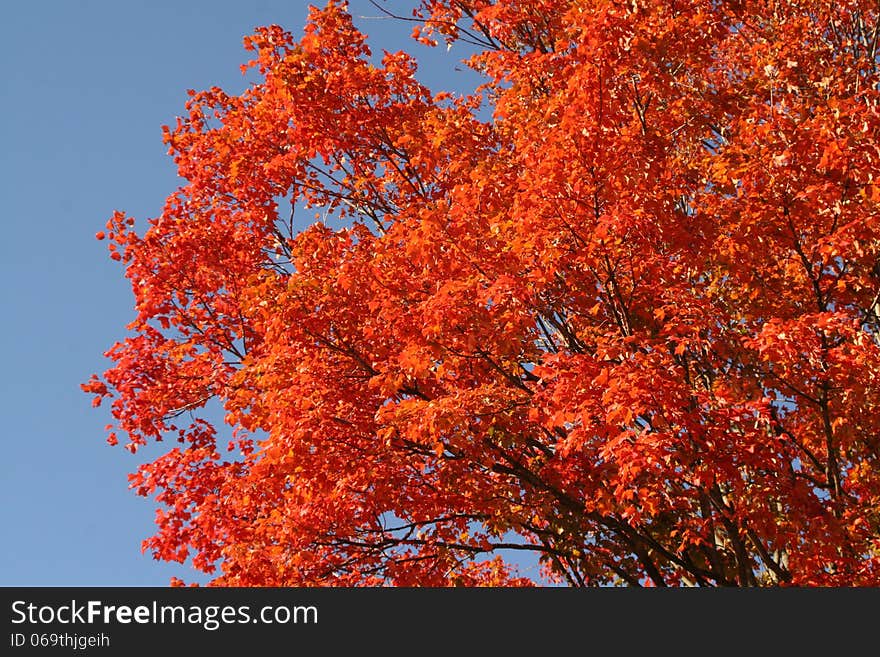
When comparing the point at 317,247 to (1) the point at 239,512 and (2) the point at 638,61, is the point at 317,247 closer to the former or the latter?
(1) the point at 239,512

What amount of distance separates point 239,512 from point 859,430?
9.23 meters

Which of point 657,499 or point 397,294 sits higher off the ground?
point 397,294

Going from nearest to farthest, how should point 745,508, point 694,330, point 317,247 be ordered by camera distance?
point 694,330 → point 745,508 → point 317,247

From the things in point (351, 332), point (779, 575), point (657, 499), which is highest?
point (351, 332)

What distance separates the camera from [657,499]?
11305mm

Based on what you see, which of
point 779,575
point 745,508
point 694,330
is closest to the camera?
point 694,330

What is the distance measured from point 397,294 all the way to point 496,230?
1.83 meters

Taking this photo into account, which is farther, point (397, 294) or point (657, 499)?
point (397, 294)

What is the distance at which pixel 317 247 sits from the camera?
13.8 meters

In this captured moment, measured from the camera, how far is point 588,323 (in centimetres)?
1349

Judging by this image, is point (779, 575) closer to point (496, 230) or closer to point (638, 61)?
point (496, 230)

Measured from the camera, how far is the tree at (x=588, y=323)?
10656 millimetres

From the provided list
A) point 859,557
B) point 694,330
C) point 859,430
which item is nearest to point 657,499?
point 694,330

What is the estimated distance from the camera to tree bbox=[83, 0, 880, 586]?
10.7 meters
